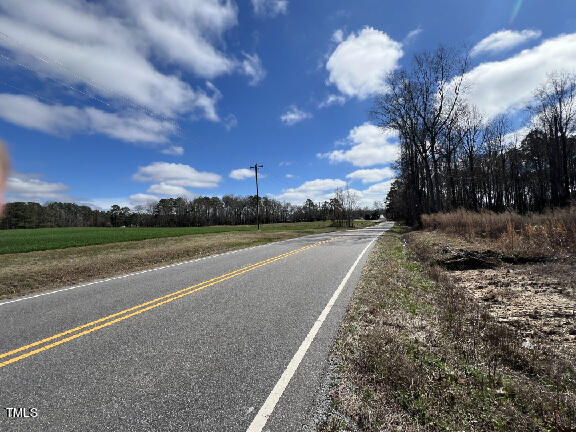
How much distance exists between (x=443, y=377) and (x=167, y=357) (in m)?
3.46

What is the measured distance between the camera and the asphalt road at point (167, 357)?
2.58 metres

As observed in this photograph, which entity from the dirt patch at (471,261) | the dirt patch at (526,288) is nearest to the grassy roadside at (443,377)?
the dirt patch at (526,288)

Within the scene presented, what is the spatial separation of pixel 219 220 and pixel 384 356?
401 ft

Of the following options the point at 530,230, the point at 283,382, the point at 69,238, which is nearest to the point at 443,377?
the point at 283,382

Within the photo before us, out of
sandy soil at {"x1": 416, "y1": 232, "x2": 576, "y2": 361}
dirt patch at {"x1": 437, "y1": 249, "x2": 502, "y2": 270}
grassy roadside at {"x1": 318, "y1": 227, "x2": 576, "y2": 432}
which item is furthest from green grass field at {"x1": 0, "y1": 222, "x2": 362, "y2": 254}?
sandy soil at {"x1": 416, "y1": 232, "x2": 576, "y2": 361}

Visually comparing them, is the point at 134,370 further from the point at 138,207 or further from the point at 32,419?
the point at 138,207

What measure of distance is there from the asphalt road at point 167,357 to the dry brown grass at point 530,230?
25.4 feet

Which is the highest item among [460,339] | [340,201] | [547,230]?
[340,201]

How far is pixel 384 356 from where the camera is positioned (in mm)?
3455

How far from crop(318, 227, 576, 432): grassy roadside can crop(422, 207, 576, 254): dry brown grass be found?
6674 millimetres

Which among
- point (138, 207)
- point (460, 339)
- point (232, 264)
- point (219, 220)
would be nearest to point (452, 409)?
point (460, 339)

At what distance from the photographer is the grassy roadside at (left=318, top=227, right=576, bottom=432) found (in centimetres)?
242

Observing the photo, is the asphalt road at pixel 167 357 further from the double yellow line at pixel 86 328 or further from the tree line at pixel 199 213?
the tree line at pixel 199 213

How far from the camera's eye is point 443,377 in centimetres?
301
